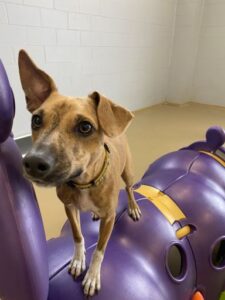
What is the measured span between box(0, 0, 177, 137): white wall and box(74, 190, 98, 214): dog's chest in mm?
1688

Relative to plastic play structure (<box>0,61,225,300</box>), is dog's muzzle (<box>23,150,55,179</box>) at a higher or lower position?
higher

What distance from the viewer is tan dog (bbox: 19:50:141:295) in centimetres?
65

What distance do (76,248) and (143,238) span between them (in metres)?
0.27

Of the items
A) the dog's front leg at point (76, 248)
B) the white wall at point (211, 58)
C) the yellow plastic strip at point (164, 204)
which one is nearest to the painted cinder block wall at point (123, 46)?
the white wall at point (211, 58)

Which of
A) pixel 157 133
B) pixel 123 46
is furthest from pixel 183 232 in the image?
pixel 123 46

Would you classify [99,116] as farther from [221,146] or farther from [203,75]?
[203,75]

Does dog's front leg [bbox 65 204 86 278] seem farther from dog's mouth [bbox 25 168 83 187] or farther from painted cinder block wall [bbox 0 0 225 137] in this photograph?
painted cinder block wall [bbox 0 0 225 137]

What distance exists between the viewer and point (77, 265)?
37.3 inches

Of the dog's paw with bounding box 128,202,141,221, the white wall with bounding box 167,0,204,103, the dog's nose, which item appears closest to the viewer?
the dog's nose

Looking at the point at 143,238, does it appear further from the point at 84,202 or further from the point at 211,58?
the point at 211,58

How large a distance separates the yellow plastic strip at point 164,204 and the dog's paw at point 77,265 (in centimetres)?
41

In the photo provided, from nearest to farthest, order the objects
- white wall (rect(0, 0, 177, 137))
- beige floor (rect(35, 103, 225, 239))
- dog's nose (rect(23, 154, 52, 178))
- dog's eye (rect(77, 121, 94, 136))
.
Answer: dog's nose (rect(23, 154, 52, 178))
dog's eye (rect(77, 121, 94, 136))
beige floor (rect(35, 103, 225, 239))
white wall (rect(0, 0, 177, 137))

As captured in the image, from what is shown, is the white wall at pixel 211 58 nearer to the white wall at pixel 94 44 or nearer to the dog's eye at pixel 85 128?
the white wall at pixel 94 44

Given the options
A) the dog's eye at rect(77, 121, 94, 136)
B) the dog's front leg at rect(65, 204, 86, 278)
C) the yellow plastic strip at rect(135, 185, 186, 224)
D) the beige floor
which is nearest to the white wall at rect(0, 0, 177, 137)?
the beige floor
